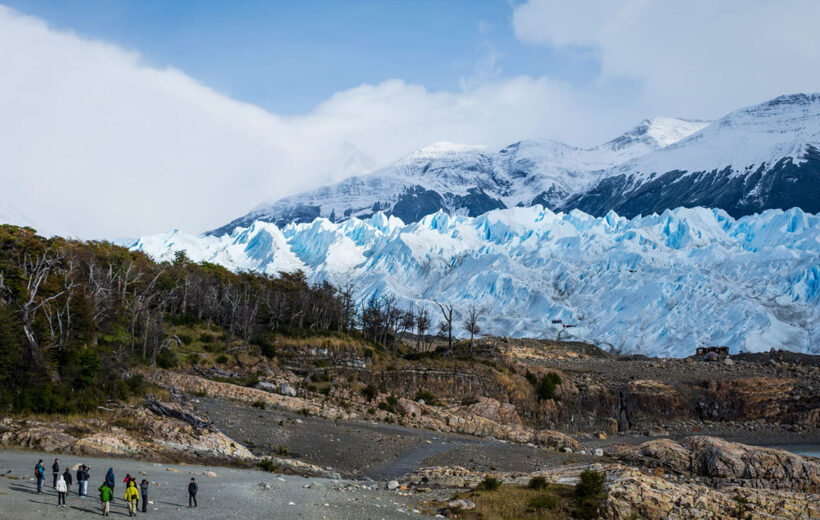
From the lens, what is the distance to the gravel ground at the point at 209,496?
51.5ft

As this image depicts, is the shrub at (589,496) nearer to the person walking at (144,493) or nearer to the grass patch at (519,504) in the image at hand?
the grass patch at (519,504)

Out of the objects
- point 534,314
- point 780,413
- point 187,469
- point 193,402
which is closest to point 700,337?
point 534,314

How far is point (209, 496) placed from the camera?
18188 millimetres

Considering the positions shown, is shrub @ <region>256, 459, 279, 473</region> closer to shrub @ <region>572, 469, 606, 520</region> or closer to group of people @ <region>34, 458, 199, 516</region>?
group of people @ <region>34, 458, 199, 516</region>

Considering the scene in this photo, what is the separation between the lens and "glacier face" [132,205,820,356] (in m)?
96.4

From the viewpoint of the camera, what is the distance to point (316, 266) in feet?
503

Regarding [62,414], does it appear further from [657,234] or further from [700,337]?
[657,234]

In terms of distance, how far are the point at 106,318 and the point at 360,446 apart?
1756 cm

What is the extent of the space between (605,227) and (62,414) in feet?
441

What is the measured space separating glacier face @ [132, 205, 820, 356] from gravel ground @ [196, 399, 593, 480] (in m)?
65.7

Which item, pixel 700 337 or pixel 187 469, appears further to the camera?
pixel 700 337

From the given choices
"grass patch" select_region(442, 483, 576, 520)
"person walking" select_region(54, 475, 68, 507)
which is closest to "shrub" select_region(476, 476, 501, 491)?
"grass patch" select_region(442, 483, 576, 520)

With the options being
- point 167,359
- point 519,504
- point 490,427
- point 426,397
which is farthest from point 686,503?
point 167,359

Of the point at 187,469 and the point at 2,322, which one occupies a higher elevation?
the point at 2,322
